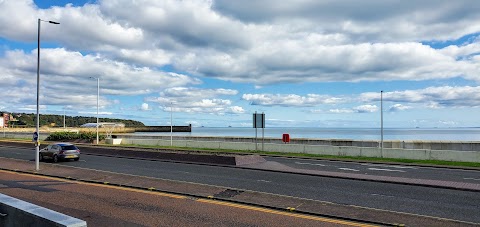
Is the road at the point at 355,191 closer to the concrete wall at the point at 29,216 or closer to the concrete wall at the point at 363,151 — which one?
the concrete wall at the point at 363,151

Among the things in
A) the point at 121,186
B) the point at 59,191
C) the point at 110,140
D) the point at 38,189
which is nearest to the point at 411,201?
the point at 121,186

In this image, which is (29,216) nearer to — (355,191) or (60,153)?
(355,191)

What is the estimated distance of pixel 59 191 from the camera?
1469 cm

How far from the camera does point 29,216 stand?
6129 mm

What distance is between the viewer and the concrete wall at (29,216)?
5.51 m

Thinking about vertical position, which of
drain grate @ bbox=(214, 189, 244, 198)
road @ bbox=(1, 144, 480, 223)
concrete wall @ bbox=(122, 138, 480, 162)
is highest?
concrete wall @ bbox=(122, 138, 480, 162)

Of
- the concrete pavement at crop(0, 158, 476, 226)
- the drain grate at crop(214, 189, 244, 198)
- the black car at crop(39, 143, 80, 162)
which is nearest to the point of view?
the concrete pavement at crop(0, 158, 476, 226)

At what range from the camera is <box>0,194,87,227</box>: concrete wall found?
551 cm

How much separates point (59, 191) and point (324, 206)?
9660 millimetres

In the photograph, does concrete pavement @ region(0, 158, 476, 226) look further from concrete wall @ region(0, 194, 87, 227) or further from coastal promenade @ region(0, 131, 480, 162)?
coastal promenade @ region(0, 131, 480, 162)

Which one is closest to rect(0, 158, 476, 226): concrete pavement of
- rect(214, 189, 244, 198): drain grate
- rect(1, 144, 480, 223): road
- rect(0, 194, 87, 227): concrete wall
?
rect(214, 189, 244, 198): drain grate

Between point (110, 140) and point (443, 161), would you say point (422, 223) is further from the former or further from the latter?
point (110, 140)

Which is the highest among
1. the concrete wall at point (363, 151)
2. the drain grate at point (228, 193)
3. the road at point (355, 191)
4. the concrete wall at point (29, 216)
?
the concrete wall at point (29, 216)

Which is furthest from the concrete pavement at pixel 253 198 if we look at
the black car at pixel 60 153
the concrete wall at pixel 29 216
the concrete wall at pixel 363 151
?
the concrete wall at pixel 363 151
